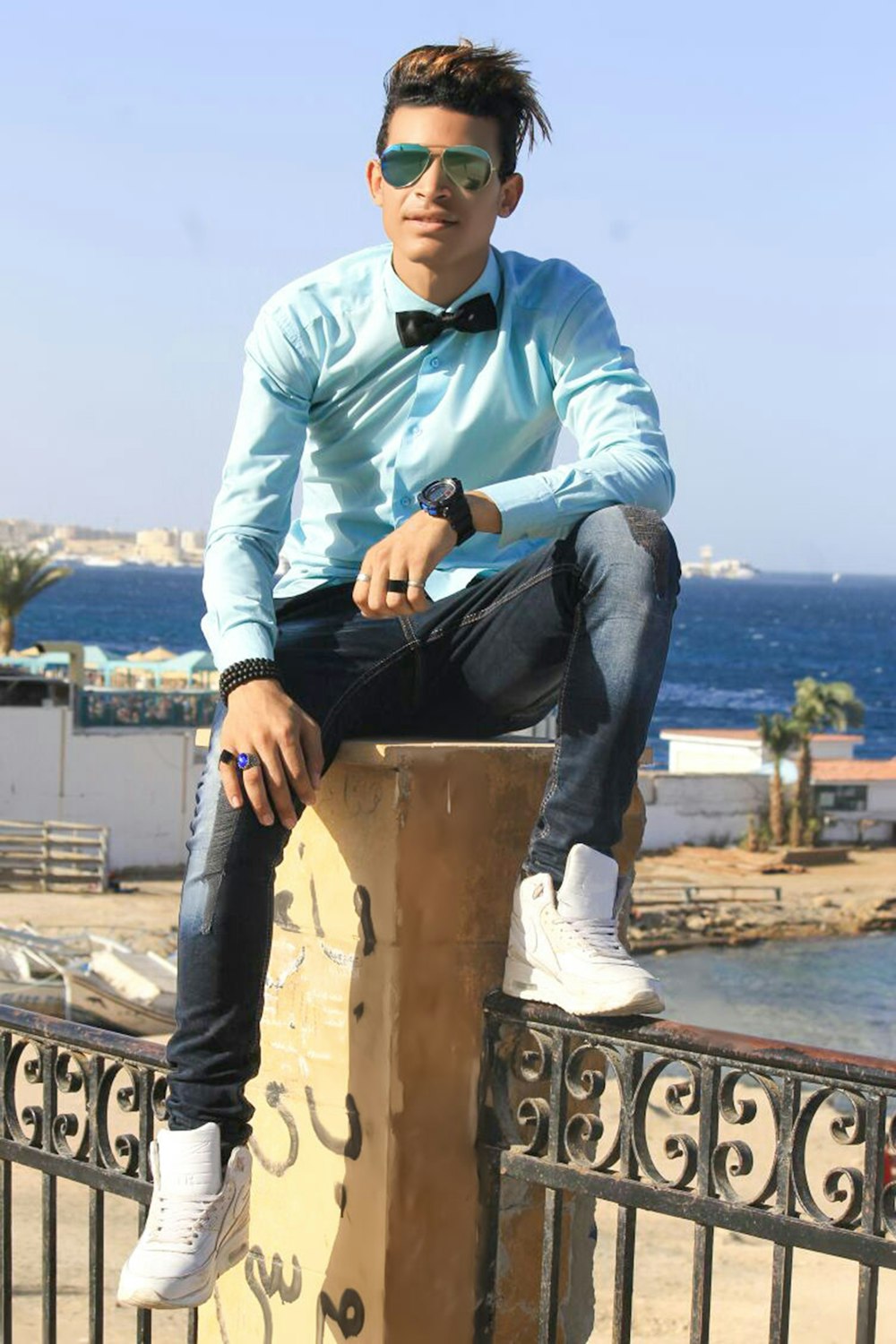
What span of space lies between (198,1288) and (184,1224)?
0.39 feet

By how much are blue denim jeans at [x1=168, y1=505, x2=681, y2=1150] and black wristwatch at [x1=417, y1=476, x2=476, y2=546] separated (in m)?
0.18

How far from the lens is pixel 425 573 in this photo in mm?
3020

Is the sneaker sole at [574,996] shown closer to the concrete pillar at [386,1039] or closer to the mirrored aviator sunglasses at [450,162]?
the concrete pillar at [386,1039]

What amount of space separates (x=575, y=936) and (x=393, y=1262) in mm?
736

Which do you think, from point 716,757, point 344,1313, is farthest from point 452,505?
point 716,757

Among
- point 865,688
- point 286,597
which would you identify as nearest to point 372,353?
point 286,597

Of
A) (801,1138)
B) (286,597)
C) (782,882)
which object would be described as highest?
(286,597)

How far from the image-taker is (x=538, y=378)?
3.38m

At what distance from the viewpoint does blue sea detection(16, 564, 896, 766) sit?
113188mm

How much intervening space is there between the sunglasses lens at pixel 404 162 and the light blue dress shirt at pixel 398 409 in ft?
0.57

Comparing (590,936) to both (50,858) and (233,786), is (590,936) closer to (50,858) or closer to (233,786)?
(233,786)

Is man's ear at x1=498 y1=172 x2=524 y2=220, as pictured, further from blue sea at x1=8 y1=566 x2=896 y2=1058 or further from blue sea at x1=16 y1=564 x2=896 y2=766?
blue sea at x1=16 y1=564 x2=896 y2=766

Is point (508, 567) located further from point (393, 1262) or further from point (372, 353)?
point (393, 1262)

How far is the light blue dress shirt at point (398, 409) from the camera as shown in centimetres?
331
